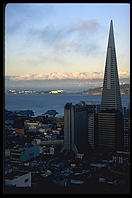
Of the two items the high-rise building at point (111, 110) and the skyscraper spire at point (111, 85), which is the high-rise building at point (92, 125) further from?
the skyscraper spire at point (111, 85)

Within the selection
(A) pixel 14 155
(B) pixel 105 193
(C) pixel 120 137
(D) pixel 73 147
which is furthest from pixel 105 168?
(B) pixel 105 193

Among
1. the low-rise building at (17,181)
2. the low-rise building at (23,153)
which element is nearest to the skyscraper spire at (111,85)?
the low-rise building at (23,153)

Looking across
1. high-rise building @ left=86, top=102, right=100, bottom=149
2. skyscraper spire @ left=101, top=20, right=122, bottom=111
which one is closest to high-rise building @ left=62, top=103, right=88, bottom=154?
high-rise building @ left=86, top=102, right=100, bottom=149

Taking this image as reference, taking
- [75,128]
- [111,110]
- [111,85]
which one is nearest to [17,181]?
[75,128]

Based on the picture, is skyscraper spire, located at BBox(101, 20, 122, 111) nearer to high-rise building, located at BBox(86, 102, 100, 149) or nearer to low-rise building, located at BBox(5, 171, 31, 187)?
high-rise building, located at BBox(86, 102, 100, 149)

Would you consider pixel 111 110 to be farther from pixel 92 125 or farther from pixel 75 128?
pixel 75 128

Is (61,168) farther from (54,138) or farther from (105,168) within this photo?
(54,138)

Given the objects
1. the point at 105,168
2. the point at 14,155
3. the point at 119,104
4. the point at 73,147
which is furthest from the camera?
the point at 119,104
